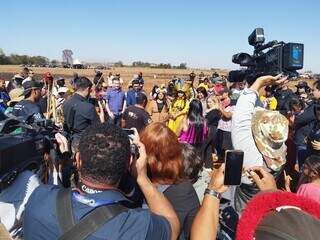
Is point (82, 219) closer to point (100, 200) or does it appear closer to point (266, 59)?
point (100, 200)

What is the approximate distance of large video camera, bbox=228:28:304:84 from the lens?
354 centimetres

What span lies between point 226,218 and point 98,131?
1.17 meters

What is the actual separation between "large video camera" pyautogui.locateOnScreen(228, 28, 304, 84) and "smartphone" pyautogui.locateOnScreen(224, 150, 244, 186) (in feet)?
5.53

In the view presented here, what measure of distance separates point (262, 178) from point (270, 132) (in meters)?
0.87

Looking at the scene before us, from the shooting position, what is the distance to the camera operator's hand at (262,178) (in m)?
2.32

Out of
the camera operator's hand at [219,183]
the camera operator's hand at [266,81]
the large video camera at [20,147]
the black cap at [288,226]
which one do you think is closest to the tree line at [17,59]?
the camera operator's hand at [266,81]

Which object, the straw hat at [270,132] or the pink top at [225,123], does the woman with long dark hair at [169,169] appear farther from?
the pink top at [225,123]

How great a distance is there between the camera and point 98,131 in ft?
6.64

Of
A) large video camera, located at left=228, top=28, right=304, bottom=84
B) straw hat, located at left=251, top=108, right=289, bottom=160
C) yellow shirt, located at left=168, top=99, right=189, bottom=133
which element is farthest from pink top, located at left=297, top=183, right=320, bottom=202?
yellow shirt, located at left=168, top=99, right=189, bottom=133

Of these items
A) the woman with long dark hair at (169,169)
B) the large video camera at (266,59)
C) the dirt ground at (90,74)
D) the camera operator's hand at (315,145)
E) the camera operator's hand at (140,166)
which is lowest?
the dirt ground at (90,74)

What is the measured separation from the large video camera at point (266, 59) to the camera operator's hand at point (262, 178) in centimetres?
141

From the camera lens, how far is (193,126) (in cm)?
723

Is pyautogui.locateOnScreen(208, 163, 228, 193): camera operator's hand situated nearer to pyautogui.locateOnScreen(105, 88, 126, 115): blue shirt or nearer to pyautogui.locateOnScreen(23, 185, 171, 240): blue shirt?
pyautogui.locateOnScreen(23, 185, 171, 240): blue shirt

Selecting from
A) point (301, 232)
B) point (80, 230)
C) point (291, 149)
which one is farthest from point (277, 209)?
point (291, 149)
